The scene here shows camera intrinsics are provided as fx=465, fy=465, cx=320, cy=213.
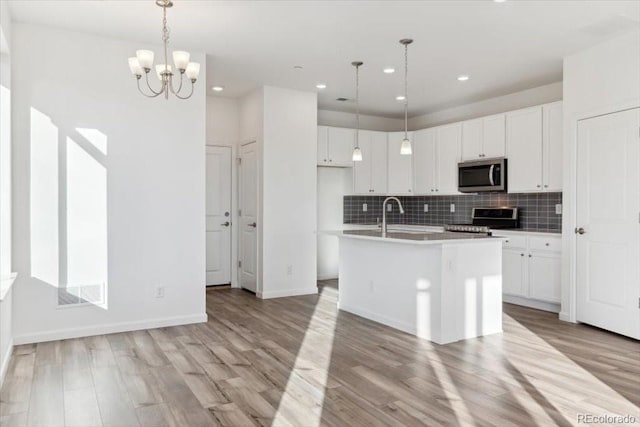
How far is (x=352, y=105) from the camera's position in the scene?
718cm

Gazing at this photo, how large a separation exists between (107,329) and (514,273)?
4509 millimetres

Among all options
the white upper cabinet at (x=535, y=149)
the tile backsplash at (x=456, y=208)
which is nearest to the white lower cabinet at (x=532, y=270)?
the tile backsplash at (x=456, y=208)

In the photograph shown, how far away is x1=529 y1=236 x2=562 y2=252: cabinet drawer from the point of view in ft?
16.7

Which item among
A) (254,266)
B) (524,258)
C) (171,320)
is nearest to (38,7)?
(171,320)

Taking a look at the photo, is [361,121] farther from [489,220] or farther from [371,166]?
[489,220]

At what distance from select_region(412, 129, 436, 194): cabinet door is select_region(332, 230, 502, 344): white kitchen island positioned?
2605 mm

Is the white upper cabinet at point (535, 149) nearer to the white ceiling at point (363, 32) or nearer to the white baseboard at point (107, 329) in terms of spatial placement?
the white ceiling at point (363, 32)

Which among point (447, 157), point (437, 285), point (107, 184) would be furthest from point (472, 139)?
point (107, 184)

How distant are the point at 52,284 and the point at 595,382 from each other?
4.34 metres

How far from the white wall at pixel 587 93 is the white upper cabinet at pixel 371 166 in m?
3.10

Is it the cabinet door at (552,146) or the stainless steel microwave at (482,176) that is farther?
the stainless steel microwave at (482,176)

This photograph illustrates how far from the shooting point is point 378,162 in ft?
24.6

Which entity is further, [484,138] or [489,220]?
[489,220]

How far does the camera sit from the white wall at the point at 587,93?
164 inches
